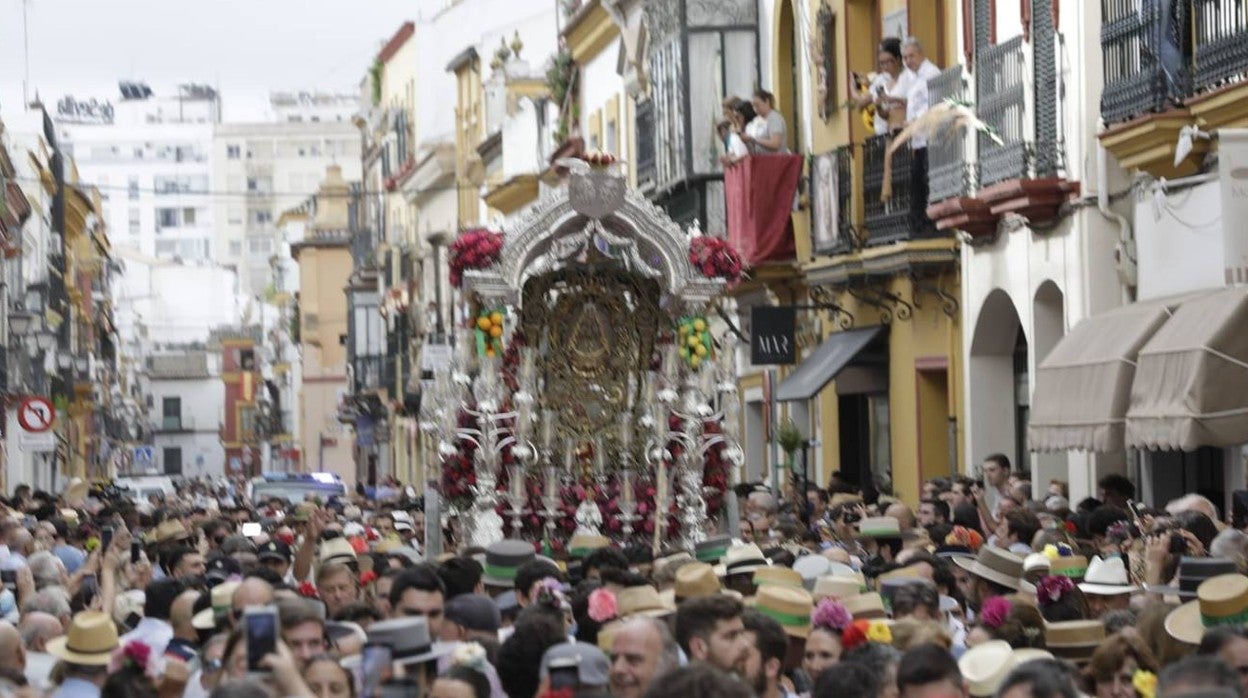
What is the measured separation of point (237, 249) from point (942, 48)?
121804 mm

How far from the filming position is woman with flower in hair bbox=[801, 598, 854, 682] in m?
10.6

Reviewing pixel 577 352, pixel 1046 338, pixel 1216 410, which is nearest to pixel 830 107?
pixel 1046 338

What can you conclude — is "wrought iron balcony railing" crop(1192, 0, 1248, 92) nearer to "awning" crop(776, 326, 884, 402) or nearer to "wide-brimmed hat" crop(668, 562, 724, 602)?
"wide-brimmed hat" crop(668, 562, 724, 602)

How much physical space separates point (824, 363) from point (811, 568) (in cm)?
1417

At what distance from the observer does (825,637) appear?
10.7m

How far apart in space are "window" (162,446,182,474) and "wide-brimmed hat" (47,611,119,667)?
122 metres

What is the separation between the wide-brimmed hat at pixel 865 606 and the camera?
11.8 meters

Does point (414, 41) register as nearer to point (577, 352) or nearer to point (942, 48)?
point (942, 48)

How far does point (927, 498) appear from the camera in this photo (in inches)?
775

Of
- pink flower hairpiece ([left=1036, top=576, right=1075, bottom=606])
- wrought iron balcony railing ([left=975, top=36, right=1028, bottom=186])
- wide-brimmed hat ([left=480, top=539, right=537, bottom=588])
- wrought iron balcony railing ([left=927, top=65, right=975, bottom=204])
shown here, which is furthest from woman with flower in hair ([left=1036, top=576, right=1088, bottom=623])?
wrought iron balcony railing ([left=927, top=65, right=975, bottom=204])

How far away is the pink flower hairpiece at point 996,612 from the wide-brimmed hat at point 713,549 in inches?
180

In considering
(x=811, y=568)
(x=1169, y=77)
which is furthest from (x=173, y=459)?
(x=811, y=568)

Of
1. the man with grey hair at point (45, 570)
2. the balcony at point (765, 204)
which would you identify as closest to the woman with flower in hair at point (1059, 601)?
the man with grey hair at point (45, 570)

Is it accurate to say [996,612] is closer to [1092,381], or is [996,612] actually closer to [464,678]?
[464,678]
